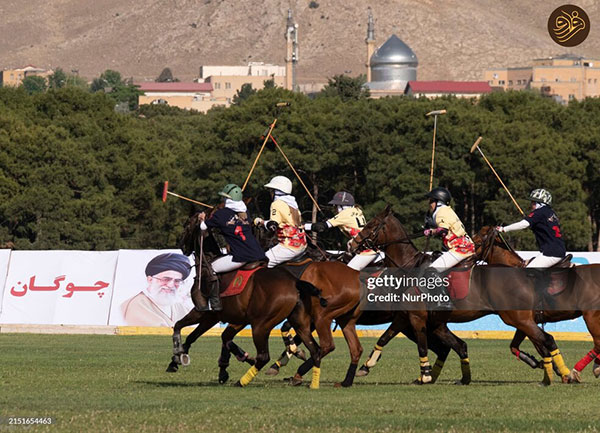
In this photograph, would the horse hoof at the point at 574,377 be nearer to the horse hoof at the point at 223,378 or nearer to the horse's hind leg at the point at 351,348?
the horse's hind leg at the point at 351,348

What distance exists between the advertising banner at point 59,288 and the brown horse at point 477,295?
14422 millimetres

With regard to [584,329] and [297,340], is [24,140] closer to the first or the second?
[584,329]

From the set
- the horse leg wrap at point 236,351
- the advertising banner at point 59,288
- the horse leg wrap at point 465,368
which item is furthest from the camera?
the advertising banner at point 59,288

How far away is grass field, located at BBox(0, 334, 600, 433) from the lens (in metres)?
13.5

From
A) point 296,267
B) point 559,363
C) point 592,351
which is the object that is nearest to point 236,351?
point 296,267

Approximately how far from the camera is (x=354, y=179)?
250 ft

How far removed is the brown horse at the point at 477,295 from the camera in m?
18.5

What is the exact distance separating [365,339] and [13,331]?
26.7ft

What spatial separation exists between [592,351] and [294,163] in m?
55.5

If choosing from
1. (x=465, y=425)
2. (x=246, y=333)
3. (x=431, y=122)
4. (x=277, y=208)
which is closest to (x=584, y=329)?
(x=246, y=333)

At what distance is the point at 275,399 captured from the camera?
A: 15820mm

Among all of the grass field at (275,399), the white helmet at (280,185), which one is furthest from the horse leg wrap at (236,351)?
the white helmet at (280,185)

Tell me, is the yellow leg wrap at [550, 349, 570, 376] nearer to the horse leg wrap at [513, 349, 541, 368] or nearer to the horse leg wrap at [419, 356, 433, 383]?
the horse leg wrap at [513, 349, 541, 368]

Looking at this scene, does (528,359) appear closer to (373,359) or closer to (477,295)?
(477,295)
